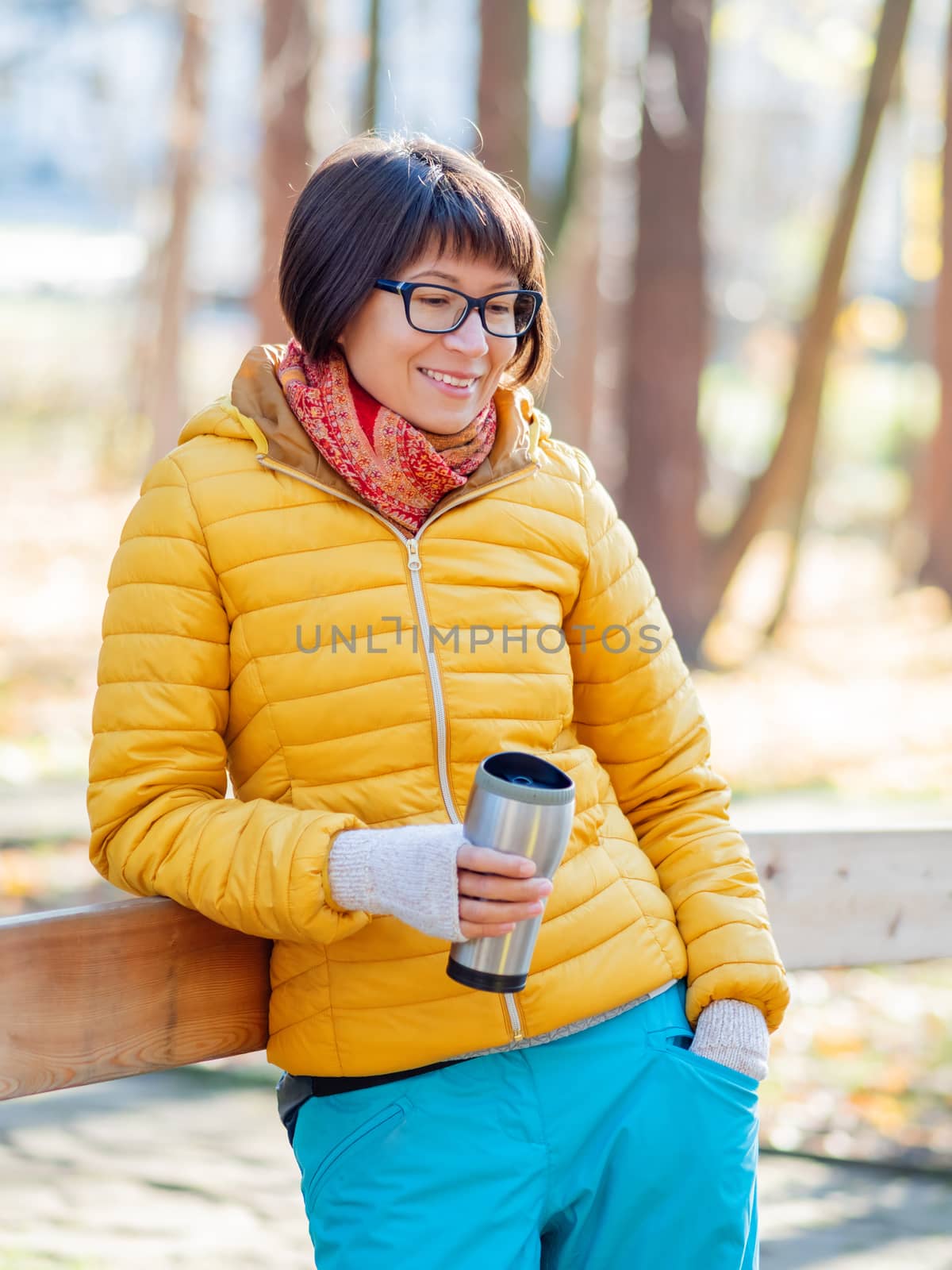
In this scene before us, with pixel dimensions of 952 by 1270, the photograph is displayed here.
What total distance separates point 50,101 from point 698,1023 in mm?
27393

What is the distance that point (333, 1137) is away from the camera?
2041 millimetres

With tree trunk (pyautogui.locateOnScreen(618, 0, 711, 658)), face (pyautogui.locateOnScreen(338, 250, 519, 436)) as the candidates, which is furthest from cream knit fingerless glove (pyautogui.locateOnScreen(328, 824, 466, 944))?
tree trunk (pyautogui.locateOnScreen(618, 0, 711, 658))

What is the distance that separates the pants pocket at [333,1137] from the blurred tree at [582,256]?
1.78 metres

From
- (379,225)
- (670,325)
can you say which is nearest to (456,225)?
(379,225)

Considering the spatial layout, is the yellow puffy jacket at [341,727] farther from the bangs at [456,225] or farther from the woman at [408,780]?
the bangs at [456,225]

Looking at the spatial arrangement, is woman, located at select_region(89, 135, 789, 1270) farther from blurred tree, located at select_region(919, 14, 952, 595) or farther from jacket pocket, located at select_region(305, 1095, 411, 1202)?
blurred tree, located at select_region(919, 14, 952, 595)

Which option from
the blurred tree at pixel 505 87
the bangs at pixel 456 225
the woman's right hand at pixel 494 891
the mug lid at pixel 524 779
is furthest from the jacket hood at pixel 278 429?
the blurred tree at pixel 505 87

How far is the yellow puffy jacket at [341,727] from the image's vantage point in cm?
198

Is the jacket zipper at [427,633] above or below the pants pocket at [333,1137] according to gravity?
above

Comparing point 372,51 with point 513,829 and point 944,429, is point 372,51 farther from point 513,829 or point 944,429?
point 513,829

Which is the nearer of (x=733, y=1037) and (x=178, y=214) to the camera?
(x=733, y=1037)

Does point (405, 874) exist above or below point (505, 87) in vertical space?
below

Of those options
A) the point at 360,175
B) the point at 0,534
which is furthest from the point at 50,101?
the point at 360,175

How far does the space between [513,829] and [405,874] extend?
16cm
